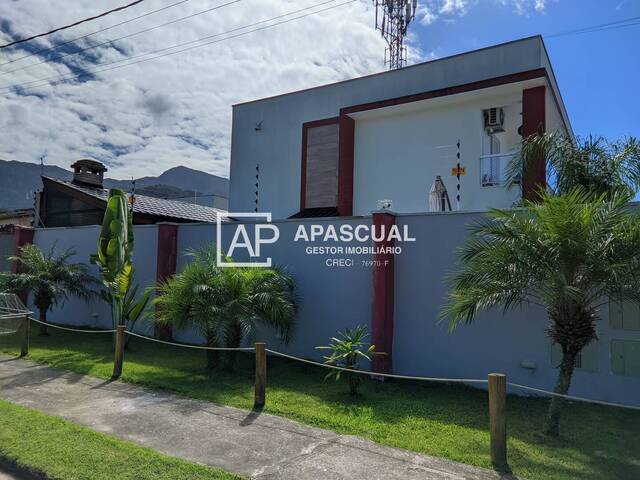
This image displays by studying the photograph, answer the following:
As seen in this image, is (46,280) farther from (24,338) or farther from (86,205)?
(86,205)

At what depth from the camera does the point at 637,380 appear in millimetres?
6766

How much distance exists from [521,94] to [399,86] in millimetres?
3280

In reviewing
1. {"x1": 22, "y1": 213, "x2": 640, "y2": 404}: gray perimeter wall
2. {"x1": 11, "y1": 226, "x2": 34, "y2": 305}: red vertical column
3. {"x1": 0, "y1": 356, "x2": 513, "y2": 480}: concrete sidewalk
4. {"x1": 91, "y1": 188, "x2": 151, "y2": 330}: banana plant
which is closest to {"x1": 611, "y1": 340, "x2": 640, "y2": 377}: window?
{"x1": 22, "y1": 213, "x2": 640, "y2": 404}: gray perimeter wall

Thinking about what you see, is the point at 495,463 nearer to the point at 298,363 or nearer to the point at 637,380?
the point at 637,380

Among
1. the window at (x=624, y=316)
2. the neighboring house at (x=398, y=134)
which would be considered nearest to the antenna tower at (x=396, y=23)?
the neighboring house at (x=398, y=134)

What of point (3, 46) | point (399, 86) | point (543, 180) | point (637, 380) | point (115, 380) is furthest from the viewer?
point (399, 86)

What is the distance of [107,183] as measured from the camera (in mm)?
41094

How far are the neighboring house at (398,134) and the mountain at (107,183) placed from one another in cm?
1050

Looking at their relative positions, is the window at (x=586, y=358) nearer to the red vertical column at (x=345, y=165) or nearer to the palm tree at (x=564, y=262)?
the palm tree at (x=564, y=262)

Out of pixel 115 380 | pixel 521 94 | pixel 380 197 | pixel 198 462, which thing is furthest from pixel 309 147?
pixel 198 462

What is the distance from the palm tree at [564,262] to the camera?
17.2 ft

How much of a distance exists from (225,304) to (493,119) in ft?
28.1

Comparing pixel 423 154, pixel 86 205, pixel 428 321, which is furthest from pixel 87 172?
pixel 428 321

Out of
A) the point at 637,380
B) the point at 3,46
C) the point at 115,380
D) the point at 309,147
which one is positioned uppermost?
the point at 3,46
